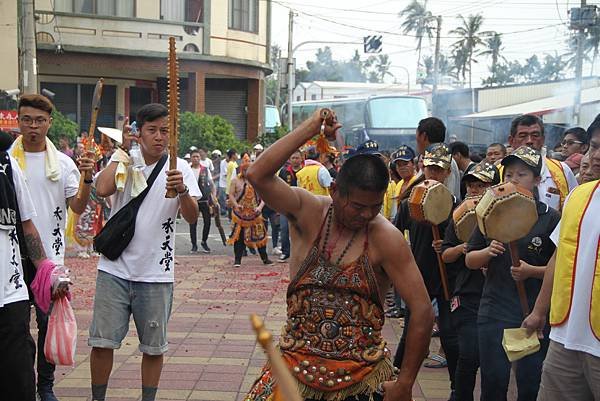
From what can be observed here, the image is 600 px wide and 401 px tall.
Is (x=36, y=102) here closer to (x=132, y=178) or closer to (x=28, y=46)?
(x=132, y=178)

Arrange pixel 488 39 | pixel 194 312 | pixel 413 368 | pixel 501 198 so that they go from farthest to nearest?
pixel 488 39
pixel 194 312
pixel 501 198
pixel 413 368

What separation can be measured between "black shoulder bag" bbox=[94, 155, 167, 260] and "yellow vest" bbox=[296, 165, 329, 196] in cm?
657

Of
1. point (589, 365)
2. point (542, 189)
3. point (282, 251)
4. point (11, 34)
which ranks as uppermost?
point (11, 34)

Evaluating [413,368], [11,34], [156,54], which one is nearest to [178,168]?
[413,368]

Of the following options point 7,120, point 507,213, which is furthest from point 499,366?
point 7,120

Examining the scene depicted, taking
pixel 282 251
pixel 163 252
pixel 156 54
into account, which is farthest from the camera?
pixel 156 54

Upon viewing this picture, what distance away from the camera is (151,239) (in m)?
5.48

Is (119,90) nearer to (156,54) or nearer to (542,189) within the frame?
(156,54)

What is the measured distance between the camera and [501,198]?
4543 millimetres

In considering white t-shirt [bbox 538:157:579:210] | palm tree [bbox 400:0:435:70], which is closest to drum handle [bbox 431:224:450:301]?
white t-shirt [bbox 538:157:579:210]

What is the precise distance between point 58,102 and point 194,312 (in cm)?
2393

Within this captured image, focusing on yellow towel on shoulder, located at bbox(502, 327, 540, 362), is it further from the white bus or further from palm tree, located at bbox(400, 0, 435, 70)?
palm tree, located at bbox(400, 0, 435, 70)

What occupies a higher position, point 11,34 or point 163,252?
point 11,34

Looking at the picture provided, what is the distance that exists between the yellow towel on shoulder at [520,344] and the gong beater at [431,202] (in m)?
1.46
